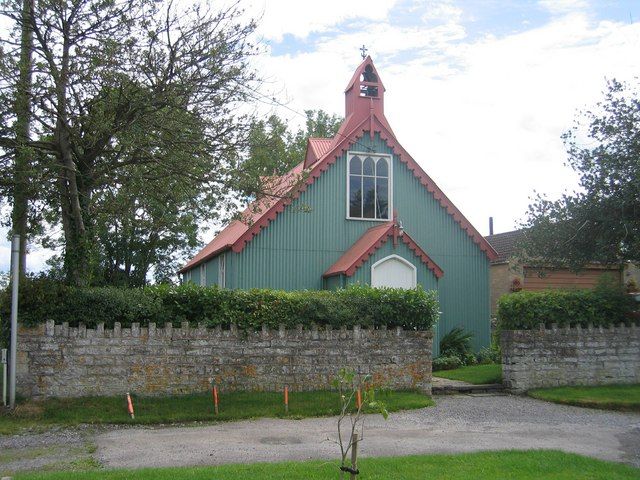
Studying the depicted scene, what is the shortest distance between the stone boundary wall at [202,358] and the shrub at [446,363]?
585 cm

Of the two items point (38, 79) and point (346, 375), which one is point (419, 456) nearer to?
point (346, 375)

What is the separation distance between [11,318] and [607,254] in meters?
14.8

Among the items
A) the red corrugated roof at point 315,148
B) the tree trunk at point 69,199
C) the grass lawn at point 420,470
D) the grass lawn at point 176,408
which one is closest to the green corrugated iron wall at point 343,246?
the red corrugated roof at point 315,148

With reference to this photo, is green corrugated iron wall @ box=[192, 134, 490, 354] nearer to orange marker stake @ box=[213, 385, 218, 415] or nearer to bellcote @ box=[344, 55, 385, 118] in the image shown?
bellcote @ box=[344, 55, 385, 118]

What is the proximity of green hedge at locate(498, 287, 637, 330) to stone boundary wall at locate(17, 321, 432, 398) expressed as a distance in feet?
9.41

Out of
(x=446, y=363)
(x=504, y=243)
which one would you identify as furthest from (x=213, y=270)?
(x=504, y=243)

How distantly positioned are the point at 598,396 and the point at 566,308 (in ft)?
8.03

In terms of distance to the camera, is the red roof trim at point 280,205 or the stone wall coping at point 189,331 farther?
the red roof trim at point 280,205

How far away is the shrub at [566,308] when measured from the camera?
1702 cm

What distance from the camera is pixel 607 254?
18.4 metres

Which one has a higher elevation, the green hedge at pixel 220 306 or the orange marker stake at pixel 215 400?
the green hedge at pixel 220 306

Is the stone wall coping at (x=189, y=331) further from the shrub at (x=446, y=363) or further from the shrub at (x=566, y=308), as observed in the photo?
the shrub at (x=446, y=363)

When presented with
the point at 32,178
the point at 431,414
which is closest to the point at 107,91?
the point at 32,178

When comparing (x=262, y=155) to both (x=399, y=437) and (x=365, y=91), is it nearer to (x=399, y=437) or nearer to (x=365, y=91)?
(x=399, y=437)
